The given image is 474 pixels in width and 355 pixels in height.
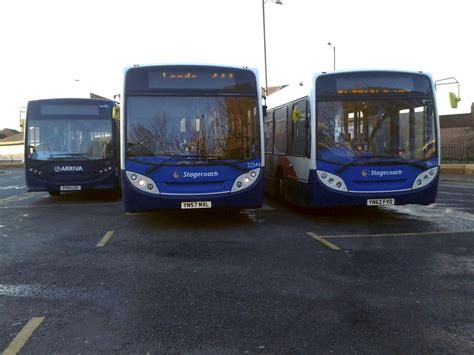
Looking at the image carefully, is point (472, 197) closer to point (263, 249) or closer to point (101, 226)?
point (263, 249)

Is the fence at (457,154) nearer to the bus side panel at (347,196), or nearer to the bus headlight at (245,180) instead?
the bus side panel at (347,196)

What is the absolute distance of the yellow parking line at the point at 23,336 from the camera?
3.80m

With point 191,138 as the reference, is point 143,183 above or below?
below

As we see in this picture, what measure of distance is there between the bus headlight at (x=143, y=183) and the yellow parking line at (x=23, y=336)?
4.58m

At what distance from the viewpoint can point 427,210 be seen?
11578 millimetres

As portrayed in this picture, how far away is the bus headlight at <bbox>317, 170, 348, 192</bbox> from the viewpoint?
9.46 metres

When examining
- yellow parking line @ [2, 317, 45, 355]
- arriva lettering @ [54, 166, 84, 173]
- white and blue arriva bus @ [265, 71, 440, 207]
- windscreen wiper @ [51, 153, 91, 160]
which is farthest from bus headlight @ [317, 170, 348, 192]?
arriva lettering @ [54, 166, 84, 173]

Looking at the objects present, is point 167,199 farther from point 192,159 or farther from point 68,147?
point 68,147

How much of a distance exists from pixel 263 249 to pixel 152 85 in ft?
12.2

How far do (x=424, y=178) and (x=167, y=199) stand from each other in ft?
15.8

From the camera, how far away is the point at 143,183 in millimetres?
8969

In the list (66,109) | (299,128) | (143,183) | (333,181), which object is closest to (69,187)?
(66,109)

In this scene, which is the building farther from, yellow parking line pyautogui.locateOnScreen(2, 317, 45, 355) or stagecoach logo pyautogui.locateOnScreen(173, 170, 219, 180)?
yellow parking line pyautogui.locateOnScreen(2, 317, 45, 355)

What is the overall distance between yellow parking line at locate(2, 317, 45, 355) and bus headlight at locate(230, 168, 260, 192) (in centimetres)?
514
